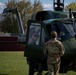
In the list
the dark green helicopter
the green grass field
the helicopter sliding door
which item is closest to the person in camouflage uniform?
the dark green helicopter

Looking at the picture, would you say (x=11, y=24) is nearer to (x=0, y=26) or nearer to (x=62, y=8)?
(x=0, y=26)

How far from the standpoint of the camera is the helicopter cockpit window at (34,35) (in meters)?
10.6

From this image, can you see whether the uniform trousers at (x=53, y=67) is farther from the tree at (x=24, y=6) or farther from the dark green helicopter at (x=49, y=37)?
the tree at (x=24, y=6)

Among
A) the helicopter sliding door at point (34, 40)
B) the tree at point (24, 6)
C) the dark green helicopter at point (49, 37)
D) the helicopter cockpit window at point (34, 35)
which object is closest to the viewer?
the dark green helicopter at point (49, 37)

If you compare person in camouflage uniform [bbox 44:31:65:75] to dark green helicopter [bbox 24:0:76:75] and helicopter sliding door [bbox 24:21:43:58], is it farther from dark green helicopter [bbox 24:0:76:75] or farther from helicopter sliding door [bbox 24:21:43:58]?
helicopter sliding door [bbox 24:21:43:58]

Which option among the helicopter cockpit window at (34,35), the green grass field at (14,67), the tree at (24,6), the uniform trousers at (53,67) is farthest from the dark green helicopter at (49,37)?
the tree at (24,6)

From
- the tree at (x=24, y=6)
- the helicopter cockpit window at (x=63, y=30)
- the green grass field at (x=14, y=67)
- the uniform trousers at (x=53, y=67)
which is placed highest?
the helicopter cockpit window at (x=63, y=30)

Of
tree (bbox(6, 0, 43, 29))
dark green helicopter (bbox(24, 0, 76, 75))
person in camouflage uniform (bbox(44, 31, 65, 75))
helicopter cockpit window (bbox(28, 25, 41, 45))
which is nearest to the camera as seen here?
person in camouflage uniform (bbox(44, 31, 65, 75))

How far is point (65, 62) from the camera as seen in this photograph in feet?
33.0

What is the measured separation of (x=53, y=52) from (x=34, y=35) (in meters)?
1.66

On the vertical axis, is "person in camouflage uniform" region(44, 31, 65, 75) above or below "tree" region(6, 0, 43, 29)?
above

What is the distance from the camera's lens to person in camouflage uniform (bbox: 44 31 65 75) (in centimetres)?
933

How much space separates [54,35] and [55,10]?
3573 millimetres

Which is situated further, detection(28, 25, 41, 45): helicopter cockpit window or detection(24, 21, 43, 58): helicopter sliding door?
detection(28, 25, 41, 45): helicopter cockpit window
